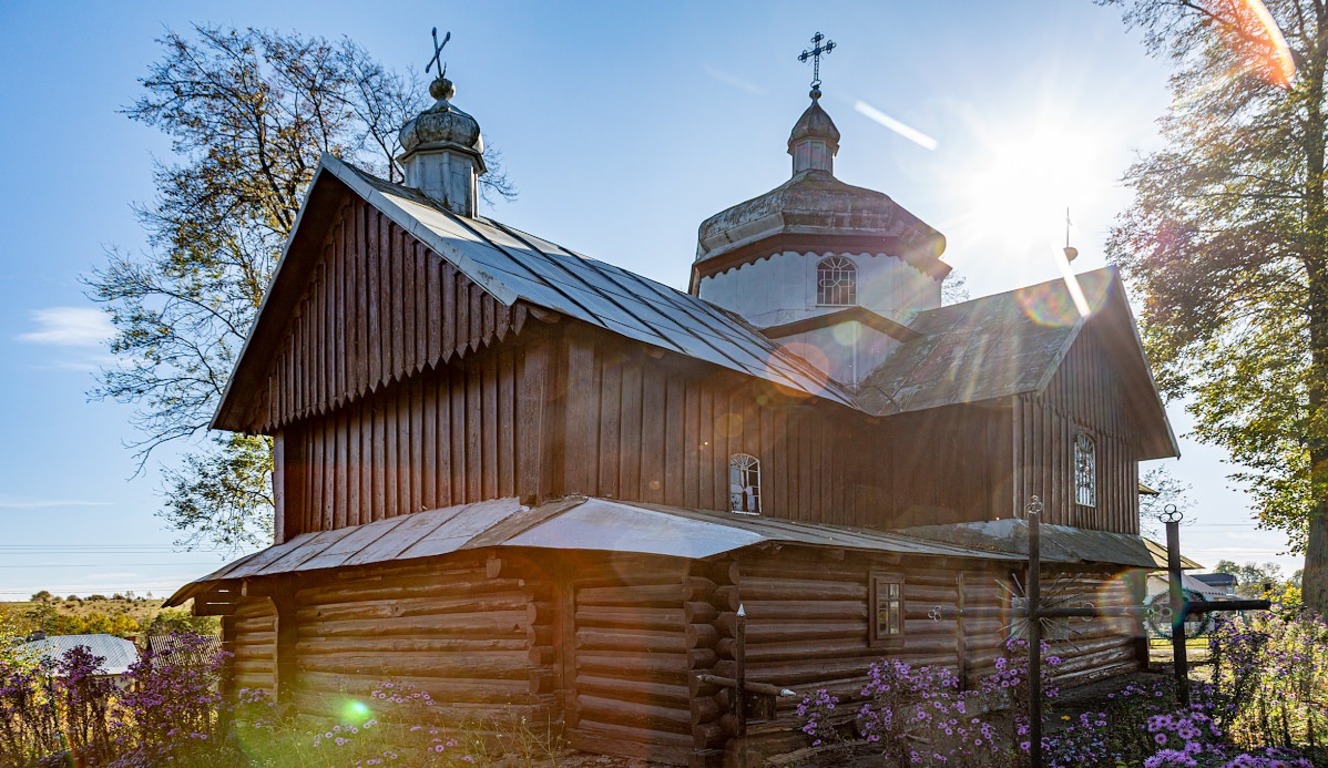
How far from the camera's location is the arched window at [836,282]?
19.4 meters

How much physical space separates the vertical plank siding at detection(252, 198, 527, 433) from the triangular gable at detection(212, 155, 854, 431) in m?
0.04

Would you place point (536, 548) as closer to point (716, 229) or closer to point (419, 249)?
point (419, 249)

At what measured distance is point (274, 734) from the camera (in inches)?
416

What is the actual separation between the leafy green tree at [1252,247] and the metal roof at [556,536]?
30.8ft

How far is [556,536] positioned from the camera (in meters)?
8.73

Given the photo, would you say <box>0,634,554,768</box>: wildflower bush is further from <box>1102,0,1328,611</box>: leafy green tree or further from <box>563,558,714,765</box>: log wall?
<box>1102,0,1328,611</box>: leafy green tree

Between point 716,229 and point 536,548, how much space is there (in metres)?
13.3

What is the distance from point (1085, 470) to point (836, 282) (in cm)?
617

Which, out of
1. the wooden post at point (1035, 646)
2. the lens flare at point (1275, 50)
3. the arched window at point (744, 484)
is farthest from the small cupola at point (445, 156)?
the lens flare at point (1275, 50)

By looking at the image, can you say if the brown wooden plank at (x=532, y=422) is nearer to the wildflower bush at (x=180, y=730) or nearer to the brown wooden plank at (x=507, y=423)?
the brown wooden plank at (x=507, y=423)

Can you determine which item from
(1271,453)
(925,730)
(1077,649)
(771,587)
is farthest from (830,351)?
(925,730)

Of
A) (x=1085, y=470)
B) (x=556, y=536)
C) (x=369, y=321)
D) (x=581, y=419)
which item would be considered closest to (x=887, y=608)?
(x=581, y=419)

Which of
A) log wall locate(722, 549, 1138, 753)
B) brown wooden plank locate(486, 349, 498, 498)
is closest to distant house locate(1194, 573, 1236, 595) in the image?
log wall locate(722, 549, 1138, 753)

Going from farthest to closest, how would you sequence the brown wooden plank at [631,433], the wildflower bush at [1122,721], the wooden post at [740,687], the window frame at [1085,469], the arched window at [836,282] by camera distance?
the arched window at [836,282] → the window frame at [1085,469] → the brown wooden plank at [631,433] → the wooden post at [740,687] → the wildflower bush at [1122,721]
